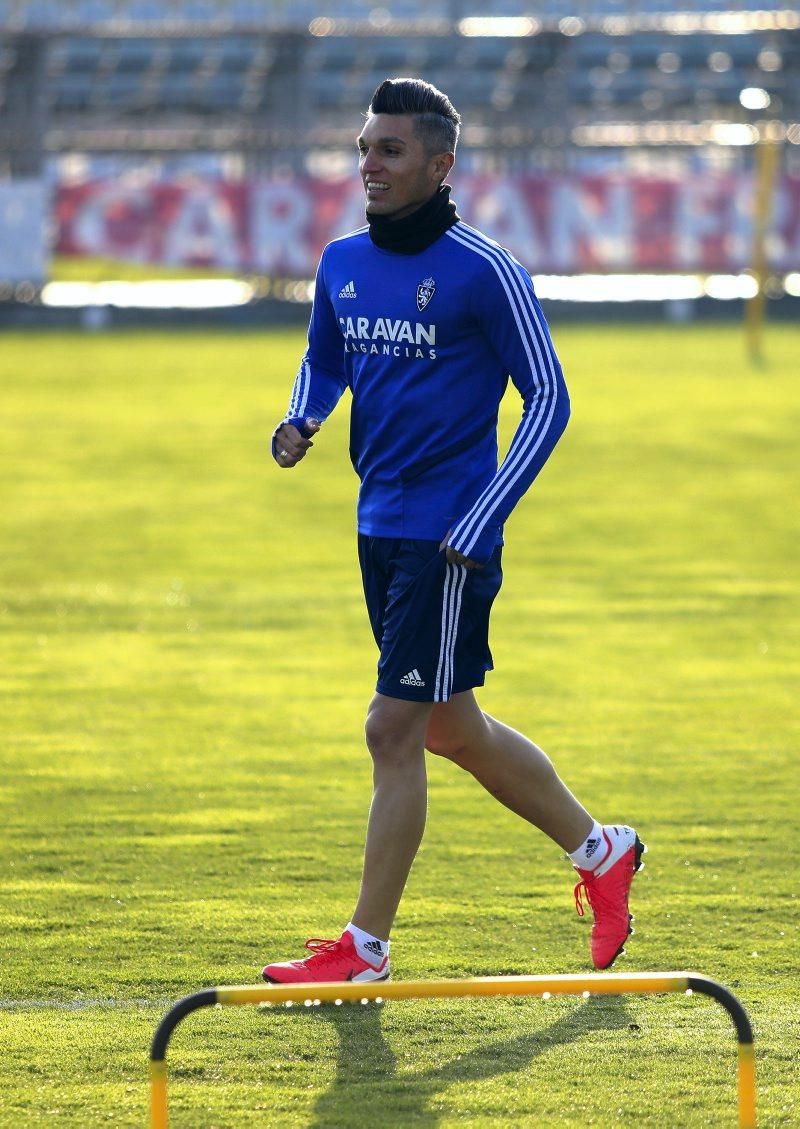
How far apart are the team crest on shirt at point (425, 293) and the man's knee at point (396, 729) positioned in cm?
91

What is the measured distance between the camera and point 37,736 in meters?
7.12

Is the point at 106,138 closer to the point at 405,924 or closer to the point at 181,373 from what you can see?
the point at 181,373

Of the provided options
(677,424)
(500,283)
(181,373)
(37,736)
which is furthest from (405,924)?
(181,373)

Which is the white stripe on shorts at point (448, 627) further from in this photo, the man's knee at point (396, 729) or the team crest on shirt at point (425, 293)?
the team crest on shirt at point (425, 293)

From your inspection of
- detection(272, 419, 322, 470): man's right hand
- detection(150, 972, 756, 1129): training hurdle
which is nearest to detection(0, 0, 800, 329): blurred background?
detection(272, 419, 322, 470): man's right hand

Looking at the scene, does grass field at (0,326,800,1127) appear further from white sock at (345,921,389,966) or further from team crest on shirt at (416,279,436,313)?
team crest on shirt at (416,279,436,313)

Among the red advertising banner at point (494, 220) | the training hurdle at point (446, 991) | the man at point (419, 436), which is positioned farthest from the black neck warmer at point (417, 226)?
the red advertising banner at point (494, 220)

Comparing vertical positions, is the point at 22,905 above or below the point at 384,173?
below

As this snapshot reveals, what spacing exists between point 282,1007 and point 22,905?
1063mm

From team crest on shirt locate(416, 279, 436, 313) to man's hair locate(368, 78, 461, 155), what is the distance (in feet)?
1.01

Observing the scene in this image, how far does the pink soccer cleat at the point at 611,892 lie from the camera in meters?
4.60

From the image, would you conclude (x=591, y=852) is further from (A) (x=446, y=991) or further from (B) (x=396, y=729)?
(A) (x=446, y=991)

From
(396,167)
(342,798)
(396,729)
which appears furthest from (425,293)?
(342,798)

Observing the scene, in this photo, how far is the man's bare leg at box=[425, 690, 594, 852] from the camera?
15.0 ft
